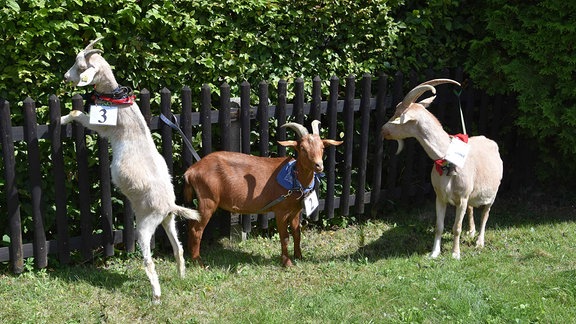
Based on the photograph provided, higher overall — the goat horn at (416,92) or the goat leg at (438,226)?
the goat horn at (416,92)

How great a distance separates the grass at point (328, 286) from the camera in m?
5.30

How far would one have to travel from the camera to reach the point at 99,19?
5.99m

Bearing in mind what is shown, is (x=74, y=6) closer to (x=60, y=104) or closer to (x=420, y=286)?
(x=60, y=104)

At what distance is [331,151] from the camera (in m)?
7.17

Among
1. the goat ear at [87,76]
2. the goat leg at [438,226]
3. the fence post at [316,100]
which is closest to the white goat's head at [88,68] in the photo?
the goat ear at [87,76]

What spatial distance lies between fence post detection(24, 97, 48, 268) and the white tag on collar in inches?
140

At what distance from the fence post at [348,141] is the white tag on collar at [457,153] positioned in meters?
1.22

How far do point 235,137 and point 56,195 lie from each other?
1746 mm

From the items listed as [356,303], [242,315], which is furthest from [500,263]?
[242,315]

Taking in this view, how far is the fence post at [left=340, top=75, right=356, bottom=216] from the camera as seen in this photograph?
23.4 ft

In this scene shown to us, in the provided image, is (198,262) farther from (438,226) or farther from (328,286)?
(438,226)

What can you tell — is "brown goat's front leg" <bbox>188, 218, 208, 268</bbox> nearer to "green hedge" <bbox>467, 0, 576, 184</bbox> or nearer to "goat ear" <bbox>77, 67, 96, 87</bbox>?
"goat ear" <bbox>77, 67, 96, 87</bbox>

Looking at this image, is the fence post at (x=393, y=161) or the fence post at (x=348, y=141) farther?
the fence post at (x=393, y=161)

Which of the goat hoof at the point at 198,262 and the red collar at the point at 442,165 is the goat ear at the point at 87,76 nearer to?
the goat hoof at the point at 198,262
